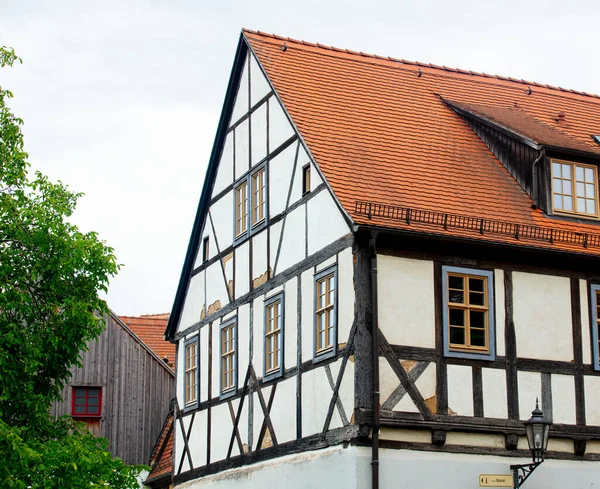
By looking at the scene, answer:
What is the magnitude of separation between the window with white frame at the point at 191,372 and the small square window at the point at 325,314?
648 centimetres

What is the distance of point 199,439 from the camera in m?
26.1

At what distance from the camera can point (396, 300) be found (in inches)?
773

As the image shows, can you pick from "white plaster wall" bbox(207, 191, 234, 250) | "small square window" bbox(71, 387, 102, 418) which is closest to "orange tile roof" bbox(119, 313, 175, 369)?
"small square window" bbox(71, 387, 102, 418)

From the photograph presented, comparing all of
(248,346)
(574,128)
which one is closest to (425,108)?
(574,128)

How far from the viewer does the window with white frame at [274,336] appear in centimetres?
2236

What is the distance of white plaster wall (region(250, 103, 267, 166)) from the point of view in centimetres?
2439

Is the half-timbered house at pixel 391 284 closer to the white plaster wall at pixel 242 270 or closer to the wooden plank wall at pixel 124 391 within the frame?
the white plaster wall at pixel 242 270

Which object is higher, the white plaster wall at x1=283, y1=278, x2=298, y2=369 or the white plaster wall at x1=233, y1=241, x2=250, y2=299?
the white plaster wall at x1=233, y1=241, x2=250, y2=299

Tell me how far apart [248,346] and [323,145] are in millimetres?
4459

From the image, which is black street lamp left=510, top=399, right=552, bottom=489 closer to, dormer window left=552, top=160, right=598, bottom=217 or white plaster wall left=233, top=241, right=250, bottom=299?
dormer window left=552, top=160, right=598, bottom=217

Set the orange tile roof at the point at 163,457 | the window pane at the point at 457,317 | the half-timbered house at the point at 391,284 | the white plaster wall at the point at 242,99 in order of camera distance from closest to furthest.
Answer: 1. the half-timbered house at the point at 391,284
2. the window pane at the point at 457,317
3. the white plaster wall at the point at 242,99
4. the orange tile roof at the point at 163,457

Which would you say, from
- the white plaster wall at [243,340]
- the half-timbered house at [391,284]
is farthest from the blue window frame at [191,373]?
the white plaster wall at [243,340]

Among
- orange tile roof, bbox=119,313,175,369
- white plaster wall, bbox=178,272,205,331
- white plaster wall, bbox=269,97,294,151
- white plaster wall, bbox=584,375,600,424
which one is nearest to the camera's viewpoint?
white plaster wall, bbox=584,375,600,424

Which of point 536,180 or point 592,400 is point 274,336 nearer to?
point 536,180
